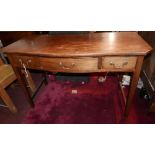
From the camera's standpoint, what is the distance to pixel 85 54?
104cm

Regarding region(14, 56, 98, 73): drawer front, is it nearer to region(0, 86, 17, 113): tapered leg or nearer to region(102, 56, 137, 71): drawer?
region(102, 56, 137, 71): drawer

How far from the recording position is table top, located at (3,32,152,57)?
1.05 meters

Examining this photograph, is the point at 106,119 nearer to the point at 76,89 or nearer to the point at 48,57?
the point at 76,89

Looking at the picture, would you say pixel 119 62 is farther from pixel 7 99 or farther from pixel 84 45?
pixel 7 99

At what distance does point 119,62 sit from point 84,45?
0.33 metres

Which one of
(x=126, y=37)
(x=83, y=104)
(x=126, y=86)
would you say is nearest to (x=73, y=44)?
(x=126, y=37)

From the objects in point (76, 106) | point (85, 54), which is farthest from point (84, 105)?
point (85, 54)

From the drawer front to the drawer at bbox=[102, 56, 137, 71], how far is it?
0.27 feet

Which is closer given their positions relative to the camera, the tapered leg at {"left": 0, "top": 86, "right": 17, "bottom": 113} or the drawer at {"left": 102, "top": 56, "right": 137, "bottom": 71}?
the drawer at {"left": 102, "top": 56, "right": 137, "bottom": 71}

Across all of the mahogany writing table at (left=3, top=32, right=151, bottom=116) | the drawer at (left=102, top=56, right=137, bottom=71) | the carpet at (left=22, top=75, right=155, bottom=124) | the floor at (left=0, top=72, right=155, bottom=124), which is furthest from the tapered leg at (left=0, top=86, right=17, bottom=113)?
the drawer at (left=102, top=56, right=137, bottom=71)

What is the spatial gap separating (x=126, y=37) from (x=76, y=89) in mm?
1028

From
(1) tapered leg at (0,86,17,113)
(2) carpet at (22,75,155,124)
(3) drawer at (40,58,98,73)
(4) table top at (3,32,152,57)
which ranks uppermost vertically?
(4) table top at (3,32,152,57)

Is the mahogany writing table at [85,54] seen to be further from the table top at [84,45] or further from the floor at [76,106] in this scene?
the floor at [76,106]
